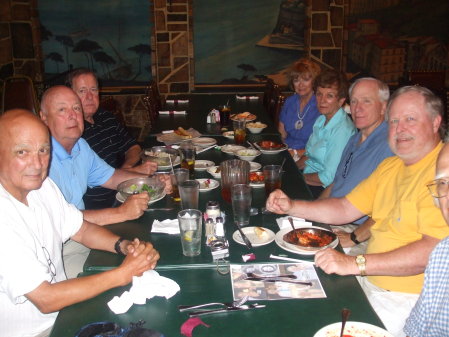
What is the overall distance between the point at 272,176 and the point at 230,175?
21cm

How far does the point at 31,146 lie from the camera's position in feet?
4.89

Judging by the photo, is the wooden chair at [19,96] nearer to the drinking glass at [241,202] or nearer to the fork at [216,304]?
the drinking glass at [241,202]

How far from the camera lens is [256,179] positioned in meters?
2.49

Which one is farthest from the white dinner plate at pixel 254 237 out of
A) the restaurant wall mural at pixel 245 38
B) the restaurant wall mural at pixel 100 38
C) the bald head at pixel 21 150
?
the restaurant wall mural at pixel 100 38

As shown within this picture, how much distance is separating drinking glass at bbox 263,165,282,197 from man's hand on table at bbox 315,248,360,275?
736mm

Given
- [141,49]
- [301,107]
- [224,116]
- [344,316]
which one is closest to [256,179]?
[344,316]

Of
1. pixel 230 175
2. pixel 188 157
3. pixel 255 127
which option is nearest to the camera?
pixel 230 175

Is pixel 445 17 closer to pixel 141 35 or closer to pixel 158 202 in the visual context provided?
pixel 141 35

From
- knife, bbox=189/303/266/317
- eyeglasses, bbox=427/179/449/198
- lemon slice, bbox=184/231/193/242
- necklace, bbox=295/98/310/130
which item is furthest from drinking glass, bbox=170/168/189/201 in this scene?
necklace, bbox=295/98/310/130

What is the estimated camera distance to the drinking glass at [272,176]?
226cm

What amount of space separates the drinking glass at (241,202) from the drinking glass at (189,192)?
0.20 metres

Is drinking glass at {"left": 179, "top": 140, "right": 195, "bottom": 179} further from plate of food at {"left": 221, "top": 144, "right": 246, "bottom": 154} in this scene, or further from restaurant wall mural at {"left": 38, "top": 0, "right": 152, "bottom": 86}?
restaurant wall mural at {"left": 38, "top": 0, "right": 152, "bottom": 86}

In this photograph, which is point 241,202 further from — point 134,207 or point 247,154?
point 247,154

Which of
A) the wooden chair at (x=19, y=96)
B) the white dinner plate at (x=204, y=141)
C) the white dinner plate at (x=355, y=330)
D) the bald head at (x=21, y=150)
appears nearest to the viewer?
the white dinner plate at (x=355, y=330)
